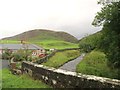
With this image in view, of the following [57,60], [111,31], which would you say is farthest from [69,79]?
[57,60]

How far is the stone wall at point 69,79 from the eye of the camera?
10.4m

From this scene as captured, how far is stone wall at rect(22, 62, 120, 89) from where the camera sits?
1044 centimetres

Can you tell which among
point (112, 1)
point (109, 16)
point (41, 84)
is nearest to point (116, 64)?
point (109, 16)

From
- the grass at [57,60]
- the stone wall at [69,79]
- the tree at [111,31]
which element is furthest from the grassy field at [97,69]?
the stone wall at [69,79]

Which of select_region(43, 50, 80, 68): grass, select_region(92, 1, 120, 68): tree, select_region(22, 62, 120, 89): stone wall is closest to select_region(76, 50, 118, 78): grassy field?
select_region(92, 1, 120, 68): tree

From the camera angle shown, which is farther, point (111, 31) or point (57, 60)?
point (57, 60)

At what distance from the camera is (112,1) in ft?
114

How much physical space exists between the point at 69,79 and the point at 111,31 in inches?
854

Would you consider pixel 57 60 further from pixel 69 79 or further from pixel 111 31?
pixel 69 79

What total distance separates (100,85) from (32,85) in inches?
188

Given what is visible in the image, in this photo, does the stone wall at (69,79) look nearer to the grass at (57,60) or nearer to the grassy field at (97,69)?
the grassy field at (97,69)

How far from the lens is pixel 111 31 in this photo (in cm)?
3275

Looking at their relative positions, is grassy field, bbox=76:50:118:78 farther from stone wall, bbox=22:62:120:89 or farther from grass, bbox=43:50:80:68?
stone wall, bbox=22:62:120:89

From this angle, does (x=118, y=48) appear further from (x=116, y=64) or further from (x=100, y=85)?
(x=100, y=85)
